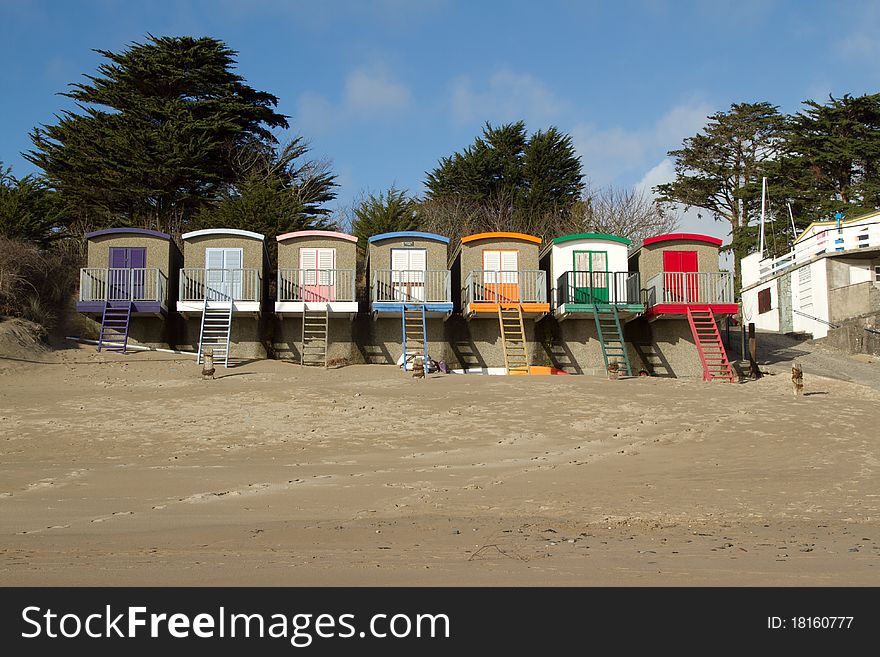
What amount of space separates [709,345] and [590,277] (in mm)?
4689

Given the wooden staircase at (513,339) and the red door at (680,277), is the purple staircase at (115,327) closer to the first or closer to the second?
the wooden staircase at (513,339)

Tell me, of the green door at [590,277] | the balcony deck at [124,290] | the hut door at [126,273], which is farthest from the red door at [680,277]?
the hut door at [126,273]

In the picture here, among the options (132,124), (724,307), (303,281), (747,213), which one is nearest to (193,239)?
(303,281)

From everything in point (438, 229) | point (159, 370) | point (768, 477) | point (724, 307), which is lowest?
point (768, 477)

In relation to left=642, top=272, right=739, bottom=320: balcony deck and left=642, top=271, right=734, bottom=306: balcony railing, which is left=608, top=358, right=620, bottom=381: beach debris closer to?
left=642, top=272, right=739, bottom=320: balcony deck

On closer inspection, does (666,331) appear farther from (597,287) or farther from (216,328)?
(216,328)

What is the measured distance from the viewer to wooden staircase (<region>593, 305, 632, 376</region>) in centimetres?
2684

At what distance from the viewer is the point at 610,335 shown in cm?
2858

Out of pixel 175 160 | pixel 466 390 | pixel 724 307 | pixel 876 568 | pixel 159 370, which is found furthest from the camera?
pixel 175 160

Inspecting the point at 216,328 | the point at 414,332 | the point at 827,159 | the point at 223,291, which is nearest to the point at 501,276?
the point at 414,332

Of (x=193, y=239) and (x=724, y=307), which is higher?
(x=193, y=239)

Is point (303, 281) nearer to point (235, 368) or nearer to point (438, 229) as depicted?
point (235, 368)

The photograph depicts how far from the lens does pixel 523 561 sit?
6.89m

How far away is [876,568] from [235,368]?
827 inches
